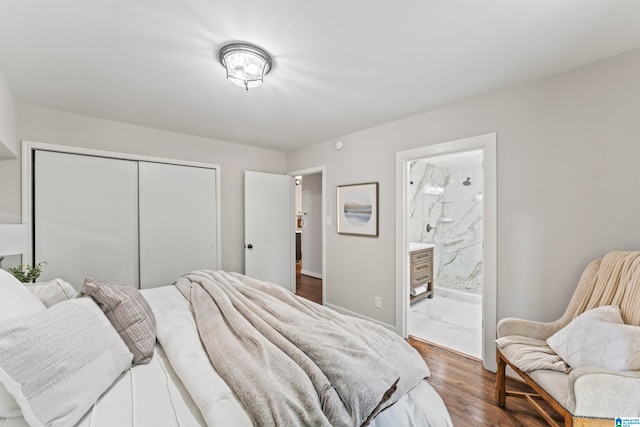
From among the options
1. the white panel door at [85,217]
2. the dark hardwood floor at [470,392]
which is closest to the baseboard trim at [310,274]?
the dark hardwood floor at [470,392]

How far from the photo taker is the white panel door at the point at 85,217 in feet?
8.11

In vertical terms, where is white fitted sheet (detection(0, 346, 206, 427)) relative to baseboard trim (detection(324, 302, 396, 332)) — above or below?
above

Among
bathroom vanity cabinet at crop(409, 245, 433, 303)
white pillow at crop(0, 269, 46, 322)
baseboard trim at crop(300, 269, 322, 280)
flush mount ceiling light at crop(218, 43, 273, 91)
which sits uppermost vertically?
flush mount ceiling light at crop(218, 43, 273, 91)

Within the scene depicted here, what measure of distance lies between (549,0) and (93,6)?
218 cm

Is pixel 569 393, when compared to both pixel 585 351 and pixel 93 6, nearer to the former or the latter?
pixel 585 351

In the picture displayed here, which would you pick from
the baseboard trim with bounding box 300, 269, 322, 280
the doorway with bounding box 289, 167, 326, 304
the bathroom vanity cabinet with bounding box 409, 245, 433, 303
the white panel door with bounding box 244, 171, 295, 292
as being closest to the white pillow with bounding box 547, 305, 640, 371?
the bathroom vanity cabinet with bounding box 409, 245, 433, 303

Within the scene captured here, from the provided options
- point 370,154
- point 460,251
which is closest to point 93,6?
point 370,154

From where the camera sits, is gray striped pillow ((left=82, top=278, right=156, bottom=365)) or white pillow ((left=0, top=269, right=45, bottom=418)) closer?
white pillow ((left=0, top=269, right=45, bottom=418))

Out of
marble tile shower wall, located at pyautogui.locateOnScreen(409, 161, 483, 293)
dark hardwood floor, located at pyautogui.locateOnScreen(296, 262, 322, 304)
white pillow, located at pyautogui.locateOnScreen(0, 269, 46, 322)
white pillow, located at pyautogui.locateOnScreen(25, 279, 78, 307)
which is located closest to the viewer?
white pillow, located at pyautogui.locateOnScreen(0, 269, 46, 322)

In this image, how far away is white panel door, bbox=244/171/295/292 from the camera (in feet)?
12.2

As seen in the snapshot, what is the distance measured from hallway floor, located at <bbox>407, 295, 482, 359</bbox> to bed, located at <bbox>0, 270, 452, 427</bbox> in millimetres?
1754

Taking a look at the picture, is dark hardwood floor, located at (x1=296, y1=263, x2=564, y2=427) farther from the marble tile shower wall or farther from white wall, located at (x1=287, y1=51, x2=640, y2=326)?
the marble tile shower wall

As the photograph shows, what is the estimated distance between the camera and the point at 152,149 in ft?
10.1

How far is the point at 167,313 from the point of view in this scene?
1.67 metres
